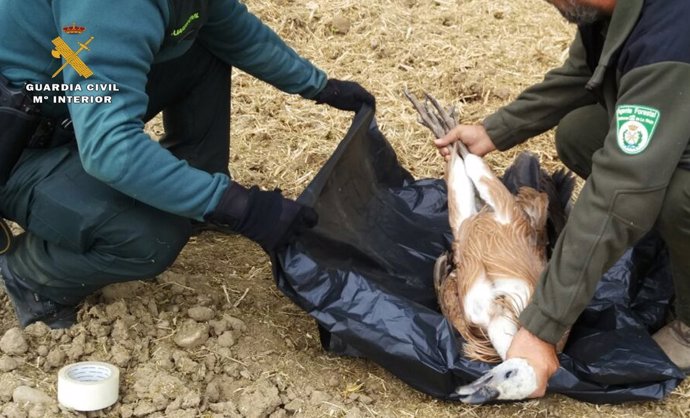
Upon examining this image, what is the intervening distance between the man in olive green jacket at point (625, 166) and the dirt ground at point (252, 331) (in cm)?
40

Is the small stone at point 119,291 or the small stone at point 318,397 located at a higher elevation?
the small stone at point 119,291

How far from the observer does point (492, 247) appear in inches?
111

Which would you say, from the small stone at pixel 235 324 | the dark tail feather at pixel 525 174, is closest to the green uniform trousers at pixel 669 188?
the dark tail feather at pixel 525 174

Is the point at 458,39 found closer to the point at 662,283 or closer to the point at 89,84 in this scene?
the point at 662,283

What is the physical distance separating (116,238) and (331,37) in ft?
8.40

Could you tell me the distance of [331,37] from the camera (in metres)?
4.77

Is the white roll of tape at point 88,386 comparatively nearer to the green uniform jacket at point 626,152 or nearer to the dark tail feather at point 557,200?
the green uniform jacket at point 626,152

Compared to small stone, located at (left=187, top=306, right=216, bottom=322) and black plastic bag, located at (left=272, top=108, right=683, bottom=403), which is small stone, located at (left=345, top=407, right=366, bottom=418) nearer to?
black plastic bag, located at (left=272, top=108, right=683, bottom=403)

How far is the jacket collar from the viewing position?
7.04ft

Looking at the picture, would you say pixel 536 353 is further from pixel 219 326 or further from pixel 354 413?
pixel 219 326

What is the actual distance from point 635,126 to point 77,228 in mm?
1574

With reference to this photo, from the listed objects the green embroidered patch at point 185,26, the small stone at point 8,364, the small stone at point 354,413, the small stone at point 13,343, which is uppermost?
the green embroidered patch at point 185,26

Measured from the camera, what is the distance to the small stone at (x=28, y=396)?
2.31 meters

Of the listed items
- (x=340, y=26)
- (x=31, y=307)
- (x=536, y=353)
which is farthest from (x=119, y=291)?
(x=340, y=26)
